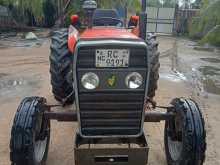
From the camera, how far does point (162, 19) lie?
75.1ft

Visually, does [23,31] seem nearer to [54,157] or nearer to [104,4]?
[104,4]

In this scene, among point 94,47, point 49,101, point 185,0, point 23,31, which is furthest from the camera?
point 185,0

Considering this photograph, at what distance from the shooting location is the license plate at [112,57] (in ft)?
11.3

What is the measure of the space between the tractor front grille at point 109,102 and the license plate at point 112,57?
0.04 m

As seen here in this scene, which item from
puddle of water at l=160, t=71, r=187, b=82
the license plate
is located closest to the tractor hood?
the license plate

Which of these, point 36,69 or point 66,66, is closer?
point 66,66

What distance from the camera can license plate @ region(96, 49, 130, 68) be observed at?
11.3 feet

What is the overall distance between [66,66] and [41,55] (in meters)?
7.19

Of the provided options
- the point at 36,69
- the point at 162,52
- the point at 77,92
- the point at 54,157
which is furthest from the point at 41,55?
the point at 77,92

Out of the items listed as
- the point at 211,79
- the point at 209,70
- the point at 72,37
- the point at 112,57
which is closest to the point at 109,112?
the point at 112,57

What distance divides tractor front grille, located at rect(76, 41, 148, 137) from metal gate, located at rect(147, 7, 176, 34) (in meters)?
19.7

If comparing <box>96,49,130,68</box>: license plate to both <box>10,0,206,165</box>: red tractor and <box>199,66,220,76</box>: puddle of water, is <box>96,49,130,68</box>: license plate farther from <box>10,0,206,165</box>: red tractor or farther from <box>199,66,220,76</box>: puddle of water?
<box>199,66,220,76</box>: puddle of water

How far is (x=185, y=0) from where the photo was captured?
1097 inches

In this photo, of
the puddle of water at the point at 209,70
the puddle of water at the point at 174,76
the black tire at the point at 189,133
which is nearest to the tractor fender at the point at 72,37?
the black tire at the point at 189,133
